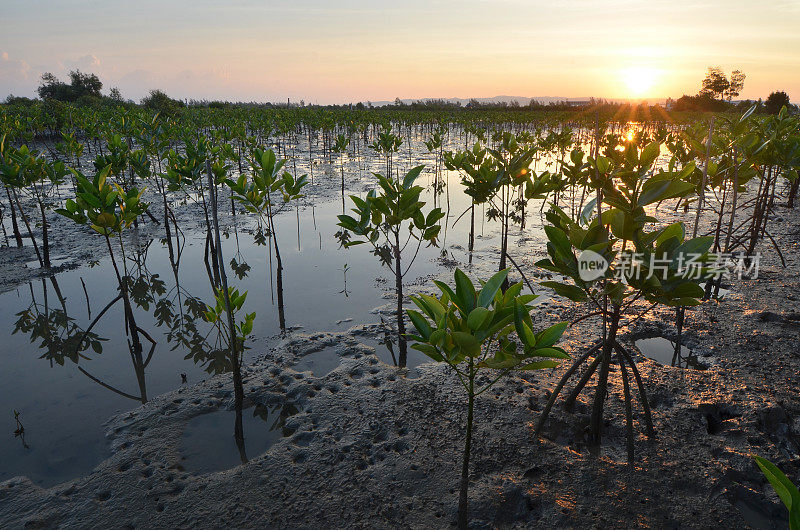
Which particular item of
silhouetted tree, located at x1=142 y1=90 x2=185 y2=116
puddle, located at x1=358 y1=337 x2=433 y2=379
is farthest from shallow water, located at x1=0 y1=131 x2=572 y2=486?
silhouetted tree, located at x1=142 y1=90 x2=185 y2=116

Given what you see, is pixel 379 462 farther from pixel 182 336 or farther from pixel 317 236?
pixel 317 236

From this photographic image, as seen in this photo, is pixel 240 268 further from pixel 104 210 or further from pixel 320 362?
pixel 320 362

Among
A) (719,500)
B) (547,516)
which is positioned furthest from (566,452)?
(719,500)

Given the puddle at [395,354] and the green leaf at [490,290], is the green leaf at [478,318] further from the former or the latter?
the puddle at [395,354]

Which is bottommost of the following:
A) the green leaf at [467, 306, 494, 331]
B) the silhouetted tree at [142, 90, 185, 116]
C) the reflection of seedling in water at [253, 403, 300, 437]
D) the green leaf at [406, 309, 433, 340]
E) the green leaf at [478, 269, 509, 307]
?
the reflection of seedling in water at [253, 403, 300, 437]

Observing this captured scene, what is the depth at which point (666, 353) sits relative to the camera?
4863 mm

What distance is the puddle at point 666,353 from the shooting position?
4570mm

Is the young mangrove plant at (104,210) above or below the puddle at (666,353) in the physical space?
above

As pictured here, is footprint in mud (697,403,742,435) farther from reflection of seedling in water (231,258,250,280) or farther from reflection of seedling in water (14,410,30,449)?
reflection of seedling in water (231,258,250,280)

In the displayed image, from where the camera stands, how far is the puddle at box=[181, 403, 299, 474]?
347 cm

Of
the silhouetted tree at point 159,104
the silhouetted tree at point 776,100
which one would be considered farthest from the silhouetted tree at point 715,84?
the silhouetted tree at point 159,104

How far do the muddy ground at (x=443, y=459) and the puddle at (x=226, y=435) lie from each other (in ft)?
0.34

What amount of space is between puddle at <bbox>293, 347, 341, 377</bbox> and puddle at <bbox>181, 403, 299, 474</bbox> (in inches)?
24.1

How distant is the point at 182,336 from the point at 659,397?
5.61 metres
